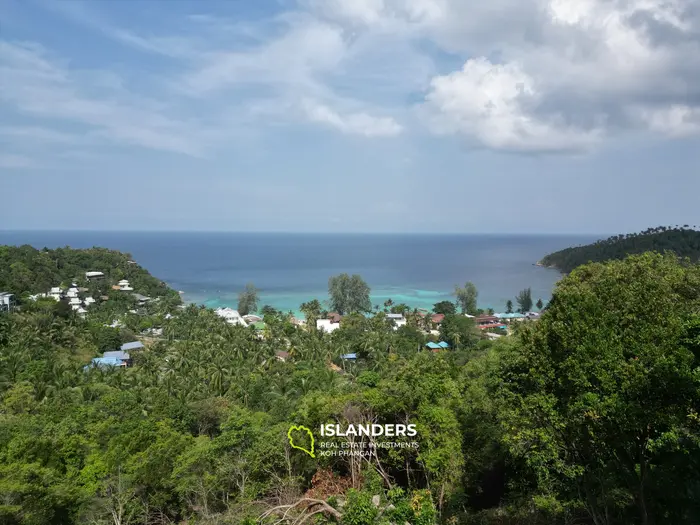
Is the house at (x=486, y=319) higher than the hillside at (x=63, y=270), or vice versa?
the hillside at (x=63, y=270)

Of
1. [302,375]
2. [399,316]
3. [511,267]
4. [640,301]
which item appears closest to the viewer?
[640,301]

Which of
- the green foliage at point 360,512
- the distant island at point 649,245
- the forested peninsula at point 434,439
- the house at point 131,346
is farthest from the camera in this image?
the distant island at point 649,245

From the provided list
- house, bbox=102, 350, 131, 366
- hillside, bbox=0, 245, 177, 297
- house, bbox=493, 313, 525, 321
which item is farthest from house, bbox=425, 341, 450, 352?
hillside, bbox=0, 245, 177, 297

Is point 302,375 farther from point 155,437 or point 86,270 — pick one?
point 86,270

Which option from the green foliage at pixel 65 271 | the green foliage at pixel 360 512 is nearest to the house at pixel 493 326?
the green foliage at pixel 65 271

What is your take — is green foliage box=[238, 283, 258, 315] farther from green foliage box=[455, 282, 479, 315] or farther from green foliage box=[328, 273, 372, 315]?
green foliage box=[455, 282, 479, 315]

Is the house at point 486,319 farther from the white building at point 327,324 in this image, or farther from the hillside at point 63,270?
the hillside at point 63,270

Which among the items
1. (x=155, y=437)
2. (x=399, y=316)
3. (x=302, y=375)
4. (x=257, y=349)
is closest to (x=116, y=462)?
(x=155, y=437)
